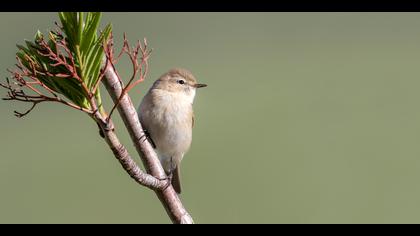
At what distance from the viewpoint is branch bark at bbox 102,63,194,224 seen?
91.4 inches

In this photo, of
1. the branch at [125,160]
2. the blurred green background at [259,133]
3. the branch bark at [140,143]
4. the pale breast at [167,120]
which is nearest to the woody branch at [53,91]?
the branch at [125,160]

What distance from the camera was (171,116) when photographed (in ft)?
20.0

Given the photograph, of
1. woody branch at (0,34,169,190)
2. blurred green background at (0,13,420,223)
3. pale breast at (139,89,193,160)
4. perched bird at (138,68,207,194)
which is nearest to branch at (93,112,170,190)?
woody branch at (0,34,169,190)

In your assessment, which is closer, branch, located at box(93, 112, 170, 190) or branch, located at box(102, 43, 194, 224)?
branch, located at box(93, 112, 170, 190)

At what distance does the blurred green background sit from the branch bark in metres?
16.1

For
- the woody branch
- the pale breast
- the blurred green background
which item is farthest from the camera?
the blurred green background

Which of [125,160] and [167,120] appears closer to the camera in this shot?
[125,160]

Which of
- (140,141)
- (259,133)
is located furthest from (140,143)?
(259,133)

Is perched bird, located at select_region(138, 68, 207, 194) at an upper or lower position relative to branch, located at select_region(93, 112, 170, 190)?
upper

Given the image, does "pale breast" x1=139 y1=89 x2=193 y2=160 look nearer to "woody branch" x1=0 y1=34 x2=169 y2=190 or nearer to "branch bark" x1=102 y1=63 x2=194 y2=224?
"branch bark" x1=102 y1=63 x2=194 y2=224

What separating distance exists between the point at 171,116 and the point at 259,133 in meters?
27.9

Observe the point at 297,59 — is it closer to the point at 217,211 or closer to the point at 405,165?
the point at 405,165

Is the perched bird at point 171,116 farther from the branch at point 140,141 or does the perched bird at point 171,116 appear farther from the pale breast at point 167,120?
the branch at point 140,141

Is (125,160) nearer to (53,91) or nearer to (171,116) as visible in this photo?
(53,91)
